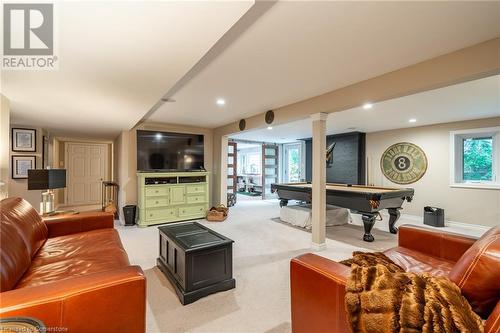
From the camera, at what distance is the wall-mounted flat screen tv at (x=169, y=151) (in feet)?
16.1

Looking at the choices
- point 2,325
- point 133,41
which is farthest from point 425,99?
point 2,325

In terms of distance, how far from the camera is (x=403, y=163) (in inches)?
222

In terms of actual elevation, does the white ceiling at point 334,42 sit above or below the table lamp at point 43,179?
above

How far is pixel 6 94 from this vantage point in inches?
96.0

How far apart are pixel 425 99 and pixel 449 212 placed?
3.03 metres

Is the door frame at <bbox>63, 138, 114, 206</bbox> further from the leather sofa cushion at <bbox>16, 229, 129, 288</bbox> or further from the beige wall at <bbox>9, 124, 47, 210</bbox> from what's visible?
the leather sofa cushion at <bbox>16, 229, 129, 288</bbox>

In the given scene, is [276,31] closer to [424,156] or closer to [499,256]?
[499,256]

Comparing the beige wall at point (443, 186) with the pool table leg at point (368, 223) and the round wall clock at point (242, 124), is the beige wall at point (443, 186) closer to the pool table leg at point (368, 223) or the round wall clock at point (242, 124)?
the pool table leg at point (368, 223)

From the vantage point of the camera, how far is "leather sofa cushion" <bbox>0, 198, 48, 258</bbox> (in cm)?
165

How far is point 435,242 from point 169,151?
483cm

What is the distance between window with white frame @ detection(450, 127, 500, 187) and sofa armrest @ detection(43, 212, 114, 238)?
649 centimetres

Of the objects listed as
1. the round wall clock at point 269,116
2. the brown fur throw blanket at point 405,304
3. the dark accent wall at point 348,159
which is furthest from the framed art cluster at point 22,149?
the dark accent wall at point 348,159

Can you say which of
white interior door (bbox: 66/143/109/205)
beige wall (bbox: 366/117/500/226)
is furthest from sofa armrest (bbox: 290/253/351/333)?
white interior door (bbox: 66/143/109/205)

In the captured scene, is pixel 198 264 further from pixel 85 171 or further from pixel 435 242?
pixel 85 171
